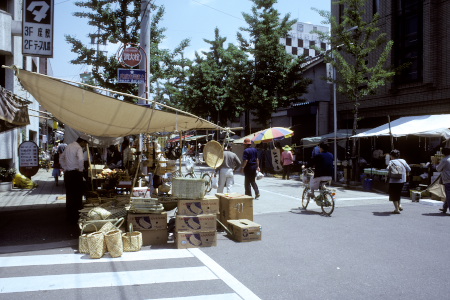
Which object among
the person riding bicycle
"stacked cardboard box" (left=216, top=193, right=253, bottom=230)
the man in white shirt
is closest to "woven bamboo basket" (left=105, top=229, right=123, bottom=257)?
"stacked cardboard box" (left=216, top=193, right=253, bottom=230)

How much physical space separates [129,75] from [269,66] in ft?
52.7

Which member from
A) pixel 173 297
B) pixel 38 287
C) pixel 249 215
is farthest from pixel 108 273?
pixel 249 215

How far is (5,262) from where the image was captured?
239 inches

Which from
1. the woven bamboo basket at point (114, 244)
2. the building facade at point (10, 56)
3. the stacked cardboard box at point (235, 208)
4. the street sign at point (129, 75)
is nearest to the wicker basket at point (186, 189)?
the stacked cardboard box at point (235, 208)

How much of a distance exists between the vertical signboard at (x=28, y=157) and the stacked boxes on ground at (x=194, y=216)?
1064cm

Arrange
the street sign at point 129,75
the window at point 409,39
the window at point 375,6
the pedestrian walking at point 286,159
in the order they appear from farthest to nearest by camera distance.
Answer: the window at point 375,6 < the pedestrian walking at point 286,159 < the window at point 409,39 < the street sign at point 129,75

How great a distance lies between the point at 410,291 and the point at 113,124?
7.20 m

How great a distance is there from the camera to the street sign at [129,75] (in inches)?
439

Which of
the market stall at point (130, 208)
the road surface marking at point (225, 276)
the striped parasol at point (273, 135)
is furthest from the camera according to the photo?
the striped parasol at point (273, 135)

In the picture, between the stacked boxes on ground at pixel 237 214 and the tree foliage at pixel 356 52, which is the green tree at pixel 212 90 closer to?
the tree foliage at pixel 356 52

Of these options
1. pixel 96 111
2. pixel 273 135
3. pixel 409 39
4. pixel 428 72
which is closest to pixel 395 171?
pixel 96 111

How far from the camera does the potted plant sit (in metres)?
14.4

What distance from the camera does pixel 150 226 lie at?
7.25 metres

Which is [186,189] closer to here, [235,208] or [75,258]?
[235,208]
